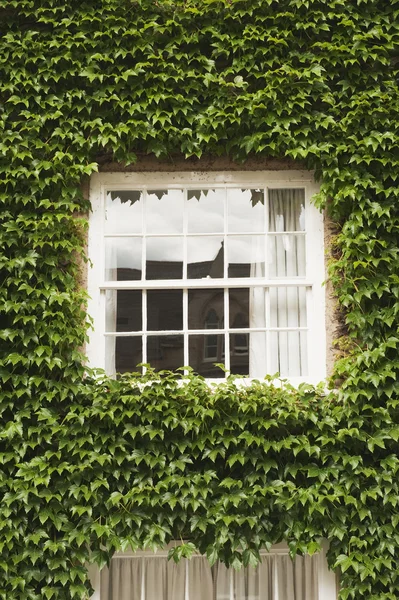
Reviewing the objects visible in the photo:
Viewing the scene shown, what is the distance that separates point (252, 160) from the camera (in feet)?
20.8

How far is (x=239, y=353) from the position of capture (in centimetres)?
620

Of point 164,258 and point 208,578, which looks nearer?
point 208,578

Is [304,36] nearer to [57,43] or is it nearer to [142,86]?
[142,86]

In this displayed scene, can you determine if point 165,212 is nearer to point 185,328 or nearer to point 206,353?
point 185,328

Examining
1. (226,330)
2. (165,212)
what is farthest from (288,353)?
(165,212)

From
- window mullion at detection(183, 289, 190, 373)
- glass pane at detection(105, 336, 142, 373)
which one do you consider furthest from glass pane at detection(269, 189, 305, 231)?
glass pane at detection(105, 336, 142, 373)

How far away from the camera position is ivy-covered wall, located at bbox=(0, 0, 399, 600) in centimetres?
564

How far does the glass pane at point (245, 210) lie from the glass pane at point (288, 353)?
898 millimetres

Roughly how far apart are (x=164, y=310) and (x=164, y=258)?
435 mm

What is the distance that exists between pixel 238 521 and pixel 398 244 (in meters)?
2.47

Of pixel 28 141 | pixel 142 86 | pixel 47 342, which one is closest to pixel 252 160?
pixel 142 86

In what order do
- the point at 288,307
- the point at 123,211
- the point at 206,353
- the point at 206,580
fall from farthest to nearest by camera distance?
the point at 123,211
the point at 288,307
the point at 206,353
the point at 206,580

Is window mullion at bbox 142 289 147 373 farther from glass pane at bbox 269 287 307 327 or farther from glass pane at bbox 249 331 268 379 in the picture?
glass pane at bbox 269 287 307 327

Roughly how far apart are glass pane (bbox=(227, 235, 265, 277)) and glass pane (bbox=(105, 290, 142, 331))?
801 millimetres
